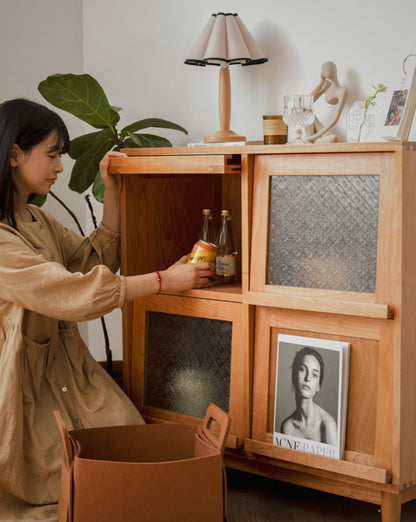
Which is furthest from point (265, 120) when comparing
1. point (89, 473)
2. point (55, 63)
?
point (55, 63)

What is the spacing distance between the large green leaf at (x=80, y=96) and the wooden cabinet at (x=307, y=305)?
0.97 ft

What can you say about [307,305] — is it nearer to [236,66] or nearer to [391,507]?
[391,507]

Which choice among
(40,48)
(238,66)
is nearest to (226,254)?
(238,66)

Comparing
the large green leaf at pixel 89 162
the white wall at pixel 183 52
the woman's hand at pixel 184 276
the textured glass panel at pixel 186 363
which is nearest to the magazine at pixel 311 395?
the textured glass panel at pixel 186 363

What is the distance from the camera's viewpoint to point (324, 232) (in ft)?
6.13

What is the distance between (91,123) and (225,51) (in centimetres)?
55

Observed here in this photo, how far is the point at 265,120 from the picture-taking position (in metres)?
2.04

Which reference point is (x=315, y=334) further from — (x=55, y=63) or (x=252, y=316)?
(x=55, y=63)

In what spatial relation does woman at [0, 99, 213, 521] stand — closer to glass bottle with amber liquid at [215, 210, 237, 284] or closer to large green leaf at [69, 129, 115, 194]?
glass bottle with amber liquid at [215, 210, 237, 284]

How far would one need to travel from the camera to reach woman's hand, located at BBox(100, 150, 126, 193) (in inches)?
88.1

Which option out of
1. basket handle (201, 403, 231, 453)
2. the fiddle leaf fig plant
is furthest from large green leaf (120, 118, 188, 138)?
basket handle (201, 403, 231, 453)

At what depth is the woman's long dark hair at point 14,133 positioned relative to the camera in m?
1.97

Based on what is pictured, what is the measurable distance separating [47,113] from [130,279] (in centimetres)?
58

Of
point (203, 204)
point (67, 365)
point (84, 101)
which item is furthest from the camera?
point (203, 204)
